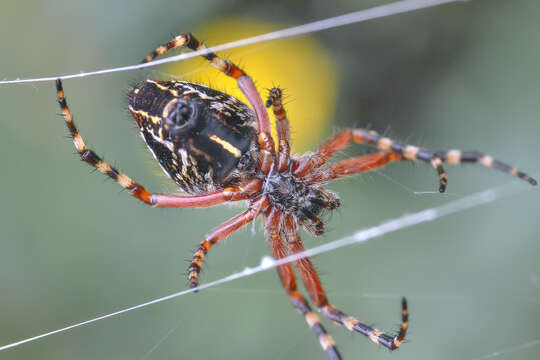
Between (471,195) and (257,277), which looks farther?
(257,277)

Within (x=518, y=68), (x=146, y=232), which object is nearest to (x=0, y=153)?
(x=146, y=232)

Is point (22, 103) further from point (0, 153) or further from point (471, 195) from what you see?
point (471, 195)

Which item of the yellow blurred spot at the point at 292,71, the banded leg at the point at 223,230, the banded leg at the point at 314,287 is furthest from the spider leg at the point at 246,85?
the yellow blurred spot at the point at 292,71

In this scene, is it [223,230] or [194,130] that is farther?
[223,230]

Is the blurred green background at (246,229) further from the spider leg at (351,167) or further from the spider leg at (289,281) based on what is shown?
the spider leg at (351,167)

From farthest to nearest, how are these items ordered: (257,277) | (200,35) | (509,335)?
1. (200,35)
2. (257,277)
3. (509,335)

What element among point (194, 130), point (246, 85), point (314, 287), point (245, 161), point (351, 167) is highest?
point (246, 85)

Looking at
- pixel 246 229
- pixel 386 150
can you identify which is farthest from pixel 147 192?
pixel 386 150

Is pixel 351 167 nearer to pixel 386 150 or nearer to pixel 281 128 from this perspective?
pixel 386 150
